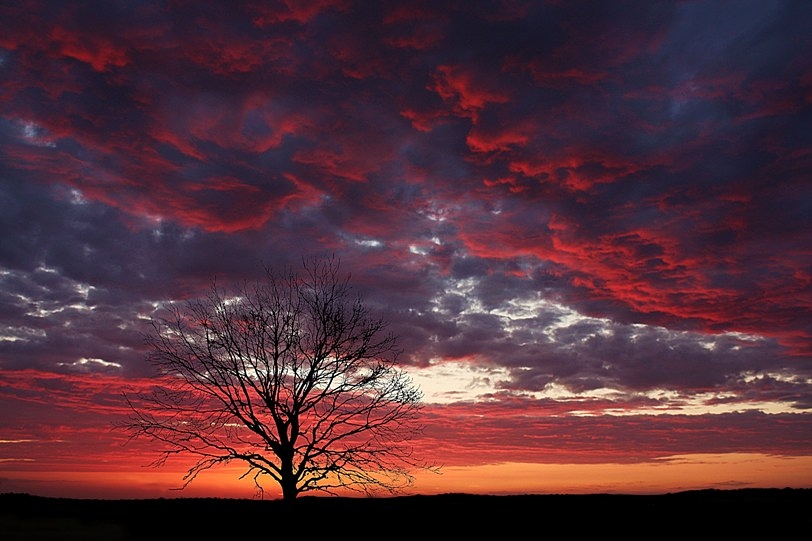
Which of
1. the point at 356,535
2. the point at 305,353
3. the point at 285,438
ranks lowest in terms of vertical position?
the point at 356,535

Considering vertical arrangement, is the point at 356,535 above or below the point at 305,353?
below

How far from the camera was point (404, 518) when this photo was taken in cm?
2819

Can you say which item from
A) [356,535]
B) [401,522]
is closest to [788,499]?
[401,522]

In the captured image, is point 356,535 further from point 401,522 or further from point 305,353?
point 305,353

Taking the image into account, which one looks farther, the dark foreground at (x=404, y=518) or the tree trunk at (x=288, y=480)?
the tree trunk at (x=288, y=480)

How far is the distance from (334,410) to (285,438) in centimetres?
272

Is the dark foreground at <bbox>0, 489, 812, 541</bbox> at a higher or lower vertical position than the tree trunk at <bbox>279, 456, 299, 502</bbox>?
lower

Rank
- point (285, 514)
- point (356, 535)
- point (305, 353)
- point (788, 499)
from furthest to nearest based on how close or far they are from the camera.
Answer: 1. point (788, 499)
2. point (305, 353)
3. point (285, 514)
4. point (356, 535)

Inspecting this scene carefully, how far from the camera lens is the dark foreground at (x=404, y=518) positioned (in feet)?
83.0

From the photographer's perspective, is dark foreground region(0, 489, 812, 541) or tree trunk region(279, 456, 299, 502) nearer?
dark foreground region(0, 489, 812, 541)

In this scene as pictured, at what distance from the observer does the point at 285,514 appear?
89.9 ft

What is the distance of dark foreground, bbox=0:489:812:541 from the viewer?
25.3 m

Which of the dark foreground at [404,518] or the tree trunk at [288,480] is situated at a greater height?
the tree trunk at [288,480]

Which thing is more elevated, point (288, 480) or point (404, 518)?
point (288, 480)
